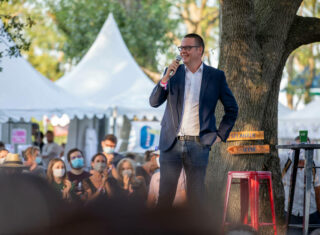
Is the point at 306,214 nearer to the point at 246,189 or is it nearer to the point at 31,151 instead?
the point at 246,189

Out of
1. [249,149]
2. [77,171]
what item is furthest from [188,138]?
[77,171]

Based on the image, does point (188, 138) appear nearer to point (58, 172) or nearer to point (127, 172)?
point (58, 172)

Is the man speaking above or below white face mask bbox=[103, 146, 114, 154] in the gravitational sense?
above

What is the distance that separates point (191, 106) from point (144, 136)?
1200cm

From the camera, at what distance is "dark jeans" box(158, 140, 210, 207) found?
460cm

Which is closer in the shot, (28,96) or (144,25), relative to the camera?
(28,96)

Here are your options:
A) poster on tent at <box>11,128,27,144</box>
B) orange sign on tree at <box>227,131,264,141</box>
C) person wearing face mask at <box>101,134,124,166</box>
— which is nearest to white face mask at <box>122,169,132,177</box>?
person wearing face mask at <box>101,134,124,166</box>

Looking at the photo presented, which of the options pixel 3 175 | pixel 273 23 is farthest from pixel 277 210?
pixel 3 175

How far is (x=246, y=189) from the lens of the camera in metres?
6.52

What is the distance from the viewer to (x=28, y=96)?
1265 centimetres

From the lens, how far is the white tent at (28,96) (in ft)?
39.7

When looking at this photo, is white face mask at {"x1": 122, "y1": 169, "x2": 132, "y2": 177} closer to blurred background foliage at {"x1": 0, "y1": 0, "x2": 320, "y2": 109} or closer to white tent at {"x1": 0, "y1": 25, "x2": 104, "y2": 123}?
white tent at {"x1": 0, "y1": 25, "x2": 104, "y2": 123}

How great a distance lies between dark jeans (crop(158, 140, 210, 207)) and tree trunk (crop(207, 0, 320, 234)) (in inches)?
82.0

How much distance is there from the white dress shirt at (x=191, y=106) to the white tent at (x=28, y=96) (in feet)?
25.1
